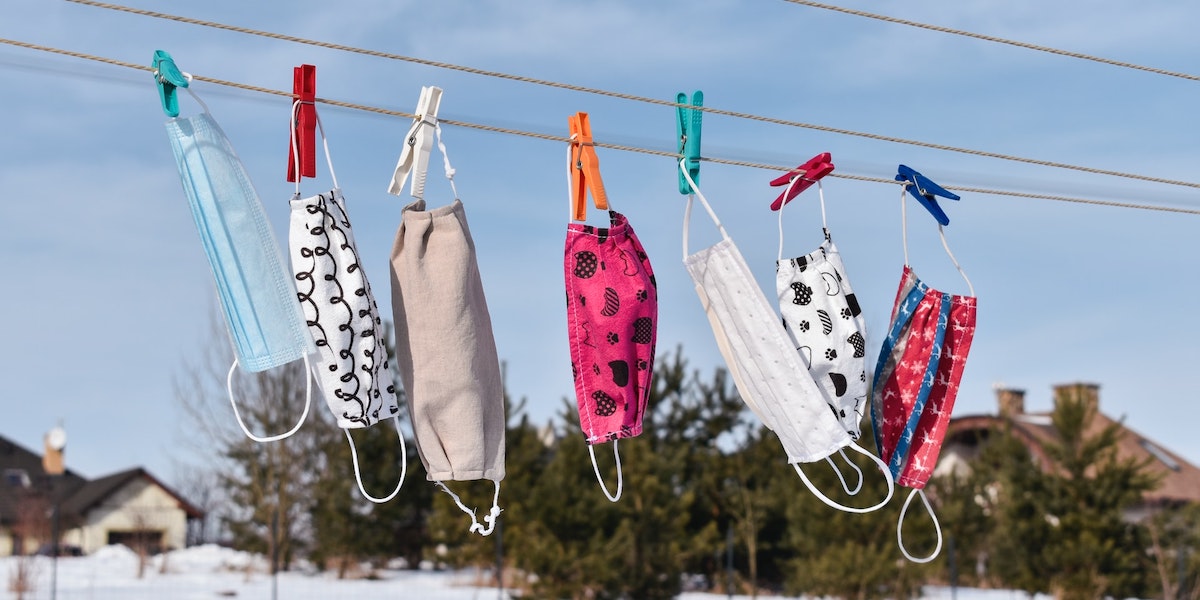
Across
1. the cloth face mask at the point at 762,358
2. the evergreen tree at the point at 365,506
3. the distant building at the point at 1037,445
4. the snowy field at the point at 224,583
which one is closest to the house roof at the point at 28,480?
the snowy field at the point at 224,583

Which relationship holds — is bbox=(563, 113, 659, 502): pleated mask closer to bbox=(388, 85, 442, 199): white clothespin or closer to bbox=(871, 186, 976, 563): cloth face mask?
bbox=(388, 85, 442, 199): white clothespin

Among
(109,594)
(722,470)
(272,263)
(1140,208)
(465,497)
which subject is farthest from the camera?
(722,470)

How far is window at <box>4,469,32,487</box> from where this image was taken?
27.0 meters

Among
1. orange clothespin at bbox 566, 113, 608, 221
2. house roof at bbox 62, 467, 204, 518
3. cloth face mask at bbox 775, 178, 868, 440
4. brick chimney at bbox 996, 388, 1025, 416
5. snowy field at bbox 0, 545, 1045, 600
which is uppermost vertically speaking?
orange clothespin at bbox 566, 113, 608, 221

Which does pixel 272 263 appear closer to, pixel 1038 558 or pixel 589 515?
pixel 589 515

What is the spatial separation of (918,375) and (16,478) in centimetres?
2753

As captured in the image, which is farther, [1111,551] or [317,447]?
[317,447]

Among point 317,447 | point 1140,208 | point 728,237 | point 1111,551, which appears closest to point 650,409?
point 317,447

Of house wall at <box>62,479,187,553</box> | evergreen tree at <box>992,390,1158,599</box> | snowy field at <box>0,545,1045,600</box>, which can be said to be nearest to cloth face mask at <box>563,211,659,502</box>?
snowy field at <box>0,545,1045,600</box>

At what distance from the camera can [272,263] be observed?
11.5 ft

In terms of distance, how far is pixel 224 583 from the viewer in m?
17.3

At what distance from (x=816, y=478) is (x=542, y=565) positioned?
3647mm

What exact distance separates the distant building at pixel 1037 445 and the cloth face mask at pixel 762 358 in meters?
17.2

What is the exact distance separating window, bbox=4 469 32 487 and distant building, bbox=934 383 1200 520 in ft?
64.5
